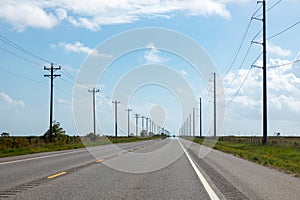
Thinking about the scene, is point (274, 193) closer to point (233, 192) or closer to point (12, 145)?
point (233, 192)

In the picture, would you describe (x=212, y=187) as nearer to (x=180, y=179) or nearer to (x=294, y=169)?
(x=180, y=179)

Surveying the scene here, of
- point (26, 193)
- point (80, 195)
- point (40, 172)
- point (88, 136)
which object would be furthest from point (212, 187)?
point (88, 136)

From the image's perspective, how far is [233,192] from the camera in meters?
12.6

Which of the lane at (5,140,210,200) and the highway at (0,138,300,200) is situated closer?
the lane at (5,140,210,200)

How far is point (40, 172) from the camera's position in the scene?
17547 millimetres

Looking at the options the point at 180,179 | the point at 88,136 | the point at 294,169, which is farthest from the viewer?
the point at 88,136

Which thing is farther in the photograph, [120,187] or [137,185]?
[137,185]

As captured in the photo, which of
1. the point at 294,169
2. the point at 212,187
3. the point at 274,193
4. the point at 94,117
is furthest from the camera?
the point at 94,117

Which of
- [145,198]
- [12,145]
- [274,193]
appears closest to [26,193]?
[145,198]

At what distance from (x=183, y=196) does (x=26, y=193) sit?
3836mm

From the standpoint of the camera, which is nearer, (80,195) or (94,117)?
(80,195)

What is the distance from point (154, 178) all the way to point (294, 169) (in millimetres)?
8052

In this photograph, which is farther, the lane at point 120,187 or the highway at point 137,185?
the highway at point 137,185

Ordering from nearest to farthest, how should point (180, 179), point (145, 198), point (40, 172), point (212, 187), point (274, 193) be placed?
point (145, 198)
point (274, 193)
point (212, 187)
point (180, 179)
point (40, 172)
